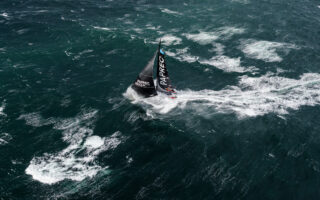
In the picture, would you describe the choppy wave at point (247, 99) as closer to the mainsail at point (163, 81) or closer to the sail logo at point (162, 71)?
the mainsail at point (163, 81)

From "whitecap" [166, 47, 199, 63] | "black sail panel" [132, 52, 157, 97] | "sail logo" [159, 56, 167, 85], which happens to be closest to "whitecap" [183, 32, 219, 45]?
"whitecap" [166, 47, 199, 63]

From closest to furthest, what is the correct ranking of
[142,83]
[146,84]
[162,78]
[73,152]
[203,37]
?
[73,152] < [146,84] < [142,83] < [162,78] < [203,37]

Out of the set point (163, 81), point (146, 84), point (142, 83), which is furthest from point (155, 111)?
point (163, 81)

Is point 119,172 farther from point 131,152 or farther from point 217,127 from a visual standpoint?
point 217,127

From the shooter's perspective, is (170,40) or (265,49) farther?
(170,40)

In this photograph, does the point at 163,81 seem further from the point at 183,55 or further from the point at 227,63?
the point at 227,63

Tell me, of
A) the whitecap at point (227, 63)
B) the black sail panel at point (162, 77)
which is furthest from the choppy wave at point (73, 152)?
the whitecap at point (227, 63)

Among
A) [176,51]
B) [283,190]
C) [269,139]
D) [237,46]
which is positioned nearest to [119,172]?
→ [283,190]

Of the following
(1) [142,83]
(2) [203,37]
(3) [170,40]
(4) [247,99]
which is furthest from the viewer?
(2) [203,37]
